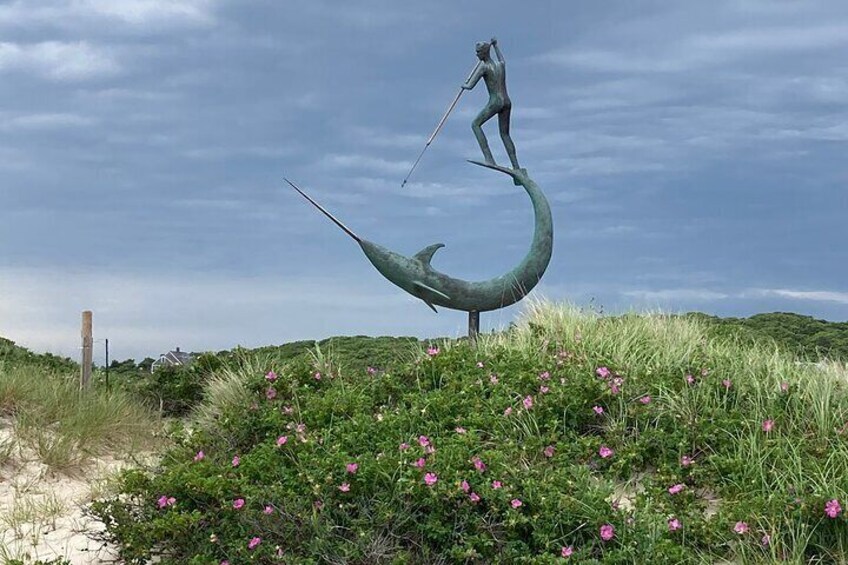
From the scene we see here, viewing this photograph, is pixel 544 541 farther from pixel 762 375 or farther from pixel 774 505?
pixel 762 375

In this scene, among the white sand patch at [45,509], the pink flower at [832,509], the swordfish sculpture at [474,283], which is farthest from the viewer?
the swordfish sculpture at [474,283]

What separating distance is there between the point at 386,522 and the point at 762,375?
352 cm

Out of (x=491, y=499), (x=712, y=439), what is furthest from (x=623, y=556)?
(x=712, y=439)

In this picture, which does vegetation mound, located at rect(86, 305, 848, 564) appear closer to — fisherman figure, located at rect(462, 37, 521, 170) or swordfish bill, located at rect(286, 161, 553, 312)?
swordfish bill, located at rect(286, 161, 553, 312)

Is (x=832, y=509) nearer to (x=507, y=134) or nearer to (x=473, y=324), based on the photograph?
(x=473, y=324)

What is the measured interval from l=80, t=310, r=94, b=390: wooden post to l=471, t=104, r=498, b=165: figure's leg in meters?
4.75

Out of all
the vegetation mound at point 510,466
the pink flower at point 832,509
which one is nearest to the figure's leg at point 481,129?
the vegetation mound at point 510,466

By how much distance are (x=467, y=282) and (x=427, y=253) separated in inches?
19.3

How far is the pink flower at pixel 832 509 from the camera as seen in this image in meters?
4.63

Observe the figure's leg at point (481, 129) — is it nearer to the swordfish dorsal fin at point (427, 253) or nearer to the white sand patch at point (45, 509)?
the swordfish dorsal fin at point (427, 253)

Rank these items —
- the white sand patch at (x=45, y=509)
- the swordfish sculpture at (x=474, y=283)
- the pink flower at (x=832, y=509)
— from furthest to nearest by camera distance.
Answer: the swordfish sculpture at (x=474, y=283)
the white sand patch at (x=45, y=509)
the pink flower at (x=832, y=509)

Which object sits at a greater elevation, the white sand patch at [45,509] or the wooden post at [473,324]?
the wooden post at [473,324]

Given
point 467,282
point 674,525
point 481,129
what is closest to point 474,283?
point 467,282

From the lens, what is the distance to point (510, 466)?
5273 mm
